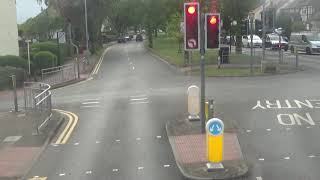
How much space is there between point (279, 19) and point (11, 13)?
173 ft

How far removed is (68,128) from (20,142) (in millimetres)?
2307

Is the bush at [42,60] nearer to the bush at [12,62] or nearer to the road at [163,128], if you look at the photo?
the bush at [12,62]

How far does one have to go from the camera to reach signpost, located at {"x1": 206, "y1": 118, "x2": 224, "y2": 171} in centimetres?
1153

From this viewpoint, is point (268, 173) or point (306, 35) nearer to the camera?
point (268, 173)

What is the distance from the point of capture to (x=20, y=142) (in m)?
15.7

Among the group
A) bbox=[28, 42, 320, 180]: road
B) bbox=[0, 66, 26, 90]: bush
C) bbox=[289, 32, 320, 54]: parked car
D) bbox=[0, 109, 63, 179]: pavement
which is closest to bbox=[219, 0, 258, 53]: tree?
bbox=[289, 32, 320, 54]: parked car

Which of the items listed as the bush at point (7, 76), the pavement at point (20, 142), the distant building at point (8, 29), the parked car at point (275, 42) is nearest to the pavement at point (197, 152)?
the pavement at point (20, 142)

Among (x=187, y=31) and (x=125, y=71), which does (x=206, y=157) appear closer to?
(x=187, y=31)

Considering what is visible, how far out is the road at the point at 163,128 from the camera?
12055mm

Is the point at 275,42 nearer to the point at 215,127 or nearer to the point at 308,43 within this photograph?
the point at 308,43

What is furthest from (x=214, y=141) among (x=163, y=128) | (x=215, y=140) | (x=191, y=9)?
(x=163, y=128)

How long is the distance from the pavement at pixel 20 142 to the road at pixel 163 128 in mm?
325

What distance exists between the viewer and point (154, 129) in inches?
658

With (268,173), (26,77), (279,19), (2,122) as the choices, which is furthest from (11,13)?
(279,19)
